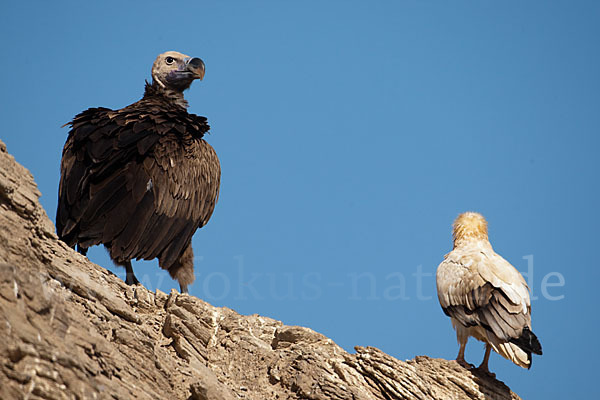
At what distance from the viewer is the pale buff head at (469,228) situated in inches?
405

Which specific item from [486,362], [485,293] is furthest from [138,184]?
[486,362]

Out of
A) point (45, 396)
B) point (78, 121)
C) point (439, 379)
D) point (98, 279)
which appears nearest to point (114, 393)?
point (45, 396)

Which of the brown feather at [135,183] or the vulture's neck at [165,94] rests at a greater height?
the vulture's neck at [165,94]

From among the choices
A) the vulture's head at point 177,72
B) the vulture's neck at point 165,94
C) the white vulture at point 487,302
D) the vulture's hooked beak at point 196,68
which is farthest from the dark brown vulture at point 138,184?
the white vulture at point 487,302

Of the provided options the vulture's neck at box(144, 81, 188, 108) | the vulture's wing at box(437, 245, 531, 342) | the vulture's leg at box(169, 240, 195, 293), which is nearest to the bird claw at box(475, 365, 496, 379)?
the vulture's wing at box(437, 245, 531, 342)

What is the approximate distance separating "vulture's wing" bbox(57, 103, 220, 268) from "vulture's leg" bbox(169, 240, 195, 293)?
0.22 meters

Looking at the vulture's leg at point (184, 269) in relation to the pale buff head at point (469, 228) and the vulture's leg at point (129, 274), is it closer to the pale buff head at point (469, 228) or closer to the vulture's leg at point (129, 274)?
the vulture's leg at point (129, 274)

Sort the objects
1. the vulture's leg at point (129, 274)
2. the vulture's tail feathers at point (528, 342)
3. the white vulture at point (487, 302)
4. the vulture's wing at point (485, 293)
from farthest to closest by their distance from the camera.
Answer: the vulture's leg at point (129, 274), the vulture's wing at point (485, 293), the white vulture at point (487, 302), the vulture's tail feathers at point (528, 342)

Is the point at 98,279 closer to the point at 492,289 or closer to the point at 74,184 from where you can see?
the point at 74,184

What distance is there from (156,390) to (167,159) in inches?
179

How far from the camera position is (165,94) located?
502 inches

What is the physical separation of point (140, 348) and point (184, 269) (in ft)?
14.3

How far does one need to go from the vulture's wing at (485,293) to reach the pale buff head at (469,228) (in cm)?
47

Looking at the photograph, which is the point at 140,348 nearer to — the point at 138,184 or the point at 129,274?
the point at 129,274
